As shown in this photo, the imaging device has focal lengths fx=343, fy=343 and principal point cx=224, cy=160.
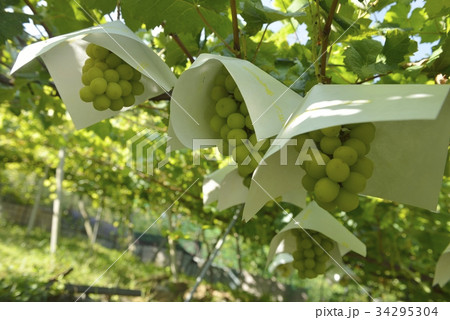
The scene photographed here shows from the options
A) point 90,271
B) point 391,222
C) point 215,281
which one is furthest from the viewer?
point 215,281

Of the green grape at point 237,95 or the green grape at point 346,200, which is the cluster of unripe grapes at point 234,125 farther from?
the green grape at point 346,200

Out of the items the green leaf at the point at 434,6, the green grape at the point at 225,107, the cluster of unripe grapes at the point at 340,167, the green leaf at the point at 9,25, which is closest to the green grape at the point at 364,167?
the cluster of unripe grapes at the point at 340,167

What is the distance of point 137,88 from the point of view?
66 cm

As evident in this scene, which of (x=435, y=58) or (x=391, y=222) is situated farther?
(x=391, y=222)

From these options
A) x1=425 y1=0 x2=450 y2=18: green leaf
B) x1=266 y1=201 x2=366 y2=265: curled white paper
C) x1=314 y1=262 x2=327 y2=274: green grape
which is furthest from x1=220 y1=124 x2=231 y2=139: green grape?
x1=425 y1=0 x2=450 y2=18: green leaf

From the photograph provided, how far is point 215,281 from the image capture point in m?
6.62

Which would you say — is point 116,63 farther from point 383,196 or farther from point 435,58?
point 435,58

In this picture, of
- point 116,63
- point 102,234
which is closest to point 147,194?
point 116,63

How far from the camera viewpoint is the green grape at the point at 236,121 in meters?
0.56

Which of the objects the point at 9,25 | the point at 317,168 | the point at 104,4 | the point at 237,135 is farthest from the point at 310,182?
the point at 9,25

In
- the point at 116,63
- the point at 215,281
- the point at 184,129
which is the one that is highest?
the point at 116,63

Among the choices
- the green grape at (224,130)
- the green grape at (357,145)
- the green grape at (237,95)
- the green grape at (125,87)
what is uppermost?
the green grape at (125,87)

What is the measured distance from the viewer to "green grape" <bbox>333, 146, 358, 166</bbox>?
1.47 feet

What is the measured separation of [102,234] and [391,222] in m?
9.55
